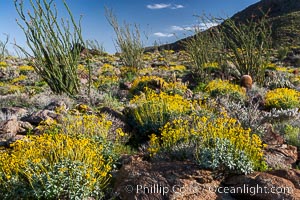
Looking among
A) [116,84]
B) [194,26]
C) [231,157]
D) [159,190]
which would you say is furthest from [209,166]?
[194,26]

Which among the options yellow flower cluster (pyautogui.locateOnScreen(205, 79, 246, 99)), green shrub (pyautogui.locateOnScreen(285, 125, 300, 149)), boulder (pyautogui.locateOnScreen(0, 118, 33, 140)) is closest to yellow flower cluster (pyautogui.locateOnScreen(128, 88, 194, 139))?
green shrub (pyautogui.locateOnScreen(285, 125, 300, 149))

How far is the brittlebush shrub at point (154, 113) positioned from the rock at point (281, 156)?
1668 mm

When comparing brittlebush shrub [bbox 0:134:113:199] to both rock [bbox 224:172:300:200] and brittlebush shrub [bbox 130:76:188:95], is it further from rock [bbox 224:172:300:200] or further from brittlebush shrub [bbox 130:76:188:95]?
brittlebush shrub [bbox 130:76:188:95]

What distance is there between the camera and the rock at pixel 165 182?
3.39 m

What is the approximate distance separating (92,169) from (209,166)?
49.3 inches

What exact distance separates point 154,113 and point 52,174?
2.64 m

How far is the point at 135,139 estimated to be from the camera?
5664 mm

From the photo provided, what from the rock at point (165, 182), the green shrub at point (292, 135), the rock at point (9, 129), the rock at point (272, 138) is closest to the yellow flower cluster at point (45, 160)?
the rock at point (165, 182)

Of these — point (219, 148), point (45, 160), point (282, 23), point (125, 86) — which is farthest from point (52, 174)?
point (282, 23)

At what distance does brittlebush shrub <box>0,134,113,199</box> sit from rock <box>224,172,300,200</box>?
1.35 metres

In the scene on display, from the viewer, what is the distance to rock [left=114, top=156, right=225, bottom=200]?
11.1ft

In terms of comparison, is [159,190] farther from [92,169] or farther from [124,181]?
[92,169]

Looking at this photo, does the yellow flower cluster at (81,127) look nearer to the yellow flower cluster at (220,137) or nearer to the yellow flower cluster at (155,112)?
the yellow flower cluster at (220,137)

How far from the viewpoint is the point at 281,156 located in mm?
4332
